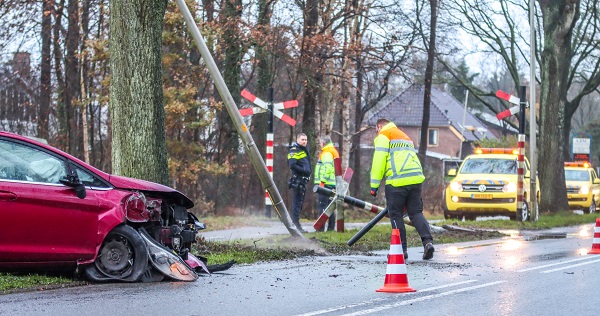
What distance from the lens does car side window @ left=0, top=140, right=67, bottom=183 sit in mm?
9602

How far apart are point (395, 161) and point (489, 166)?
578 inches

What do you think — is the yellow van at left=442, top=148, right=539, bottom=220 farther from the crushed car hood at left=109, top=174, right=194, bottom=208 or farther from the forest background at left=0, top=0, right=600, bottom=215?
the crushed car hood at left=109, top=174, right=194, bottom=208

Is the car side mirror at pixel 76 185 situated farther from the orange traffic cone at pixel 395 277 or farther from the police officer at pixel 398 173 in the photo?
the police officer at pixel 398 173

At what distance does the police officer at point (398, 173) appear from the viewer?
12.9 metres

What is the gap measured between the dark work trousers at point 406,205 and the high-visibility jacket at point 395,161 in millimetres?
95

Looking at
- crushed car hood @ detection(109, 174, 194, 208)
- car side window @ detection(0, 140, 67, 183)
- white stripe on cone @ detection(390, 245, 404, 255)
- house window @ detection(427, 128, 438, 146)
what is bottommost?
white stripe on cone @ detection(390, 245, 404, 255)

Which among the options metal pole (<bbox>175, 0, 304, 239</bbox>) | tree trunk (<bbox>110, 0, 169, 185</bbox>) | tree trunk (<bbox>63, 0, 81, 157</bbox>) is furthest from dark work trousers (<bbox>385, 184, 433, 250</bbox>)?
tree trunk (<bbox>63, 0, 81, 157</bbox>)

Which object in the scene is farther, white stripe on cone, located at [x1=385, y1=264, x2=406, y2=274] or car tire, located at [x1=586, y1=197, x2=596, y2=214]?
car tire, located at [x1=586, y1=197, x2=596, y2=214]

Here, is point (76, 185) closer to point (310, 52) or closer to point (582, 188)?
point (310, 52)

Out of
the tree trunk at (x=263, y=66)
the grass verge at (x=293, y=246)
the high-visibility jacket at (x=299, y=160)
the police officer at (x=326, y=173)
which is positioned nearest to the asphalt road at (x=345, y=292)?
the grass verge at (x=293, y=246)

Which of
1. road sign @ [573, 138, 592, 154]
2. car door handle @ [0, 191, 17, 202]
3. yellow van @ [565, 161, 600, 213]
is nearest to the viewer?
car door handle @ [0, 191, 17, 202]

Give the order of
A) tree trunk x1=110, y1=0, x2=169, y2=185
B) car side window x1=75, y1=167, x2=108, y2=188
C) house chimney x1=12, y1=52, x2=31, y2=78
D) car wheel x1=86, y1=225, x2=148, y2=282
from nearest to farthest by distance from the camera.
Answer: car wheel x1=86, y1=225, x2=148, y2=282, car side window x1=75, y1=167, x2=108, y2=188, tree trunk x1=110, y1=0, x2=169, y2=185, house chimney x1=12, y1=52, x2=31, y2=78

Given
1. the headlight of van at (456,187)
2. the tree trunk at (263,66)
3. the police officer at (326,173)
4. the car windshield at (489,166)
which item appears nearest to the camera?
the police officer at (326,173)

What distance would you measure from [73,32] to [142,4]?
2003cm
